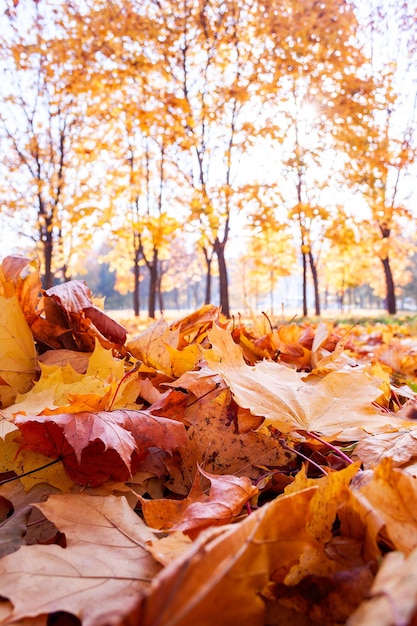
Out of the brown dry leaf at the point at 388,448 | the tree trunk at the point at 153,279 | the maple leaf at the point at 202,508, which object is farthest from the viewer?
the tree trunk at the point at 153,279

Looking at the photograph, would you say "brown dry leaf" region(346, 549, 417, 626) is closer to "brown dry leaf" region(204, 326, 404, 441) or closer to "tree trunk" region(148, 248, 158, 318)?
"brown dry leaf" region(204, 326, 404, 441)

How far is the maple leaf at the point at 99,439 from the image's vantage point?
0.62 meters

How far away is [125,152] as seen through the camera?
1223cm

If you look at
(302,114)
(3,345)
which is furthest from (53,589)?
(302,114)

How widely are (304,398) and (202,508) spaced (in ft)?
0.96

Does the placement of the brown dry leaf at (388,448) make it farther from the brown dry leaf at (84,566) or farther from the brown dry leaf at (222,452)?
the brown dry leaf at (84,566)

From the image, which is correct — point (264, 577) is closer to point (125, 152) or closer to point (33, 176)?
point (33, 176)

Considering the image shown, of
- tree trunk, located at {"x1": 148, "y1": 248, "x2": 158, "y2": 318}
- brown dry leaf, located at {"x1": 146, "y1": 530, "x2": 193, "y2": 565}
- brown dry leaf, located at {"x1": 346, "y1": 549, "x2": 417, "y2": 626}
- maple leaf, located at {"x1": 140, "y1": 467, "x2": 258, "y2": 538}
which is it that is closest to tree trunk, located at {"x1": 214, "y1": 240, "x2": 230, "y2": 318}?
tree trunk, located at {"x1": 148, "y1": 248, "x2": 158, "y2": 318}

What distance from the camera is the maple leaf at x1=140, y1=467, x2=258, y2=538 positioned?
52cm

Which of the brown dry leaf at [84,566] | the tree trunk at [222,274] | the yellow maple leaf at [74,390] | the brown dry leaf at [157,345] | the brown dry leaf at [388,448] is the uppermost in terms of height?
the tree trunk at [222,274]

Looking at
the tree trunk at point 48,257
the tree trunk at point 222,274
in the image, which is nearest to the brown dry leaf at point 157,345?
the tree trunk at point 222,274

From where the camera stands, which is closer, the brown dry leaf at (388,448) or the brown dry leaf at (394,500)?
the brown dry leaf at (394,500)

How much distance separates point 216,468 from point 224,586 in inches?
15.1

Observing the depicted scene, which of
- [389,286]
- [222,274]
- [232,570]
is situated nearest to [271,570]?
[232,570]
